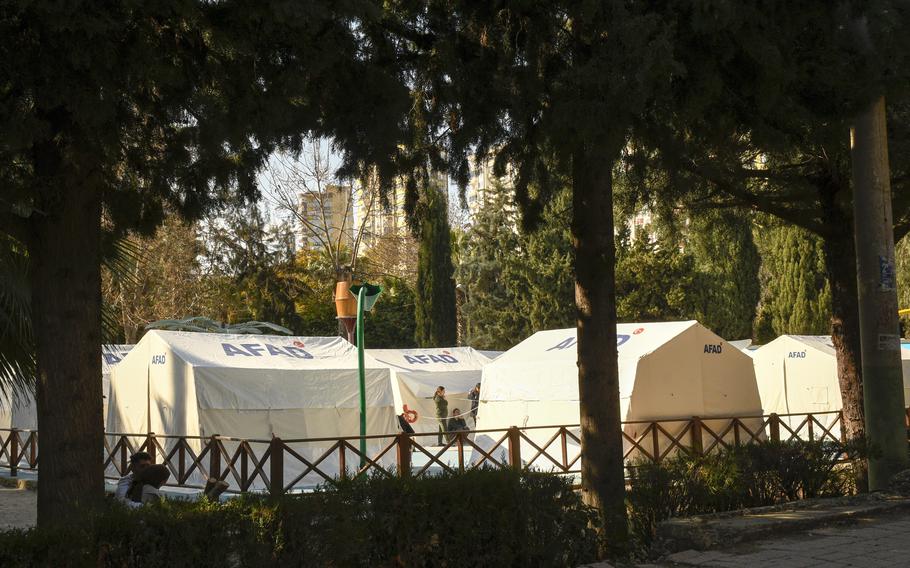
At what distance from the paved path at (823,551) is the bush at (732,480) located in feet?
3.36

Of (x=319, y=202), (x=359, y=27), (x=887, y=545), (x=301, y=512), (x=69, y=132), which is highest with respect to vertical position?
(x=319, y=202)

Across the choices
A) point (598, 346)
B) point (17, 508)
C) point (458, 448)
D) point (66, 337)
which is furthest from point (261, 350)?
point (66, 337)

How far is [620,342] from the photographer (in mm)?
18047

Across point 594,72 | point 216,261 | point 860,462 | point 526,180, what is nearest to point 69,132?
point 594,72

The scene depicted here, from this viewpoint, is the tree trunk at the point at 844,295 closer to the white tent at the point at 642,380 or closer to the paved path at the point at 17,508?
the white tent at the point at 642,380

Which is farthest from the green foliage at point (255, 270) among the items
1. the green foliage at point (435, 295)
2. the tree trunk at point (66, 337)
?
the tree trunk at point (66, 337)

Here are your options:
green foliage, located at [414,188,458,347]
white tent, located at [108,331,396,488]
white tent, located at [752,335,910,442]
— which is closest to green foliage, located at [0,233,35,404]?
white tent, located at [108,331,396,488]

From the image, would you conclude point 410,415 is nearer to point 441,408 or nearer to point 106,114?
point 441,408

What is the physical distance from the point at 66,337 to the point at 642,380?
11722mm

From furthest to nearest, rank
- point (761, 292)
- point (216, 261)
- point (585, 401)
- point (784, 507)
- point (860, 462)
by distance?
point (761, 292)
point (216, 261)
point (860, 462)
point (585, 401)
point (784, 507)

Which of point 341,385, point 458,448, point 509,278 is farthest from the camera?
point 509,278

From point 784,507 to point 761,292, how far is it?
40.7 metres

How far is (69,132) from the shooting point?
7094mm

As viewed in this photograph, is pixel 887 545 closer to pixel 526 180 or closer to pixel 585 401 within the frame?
pixel 585 401
